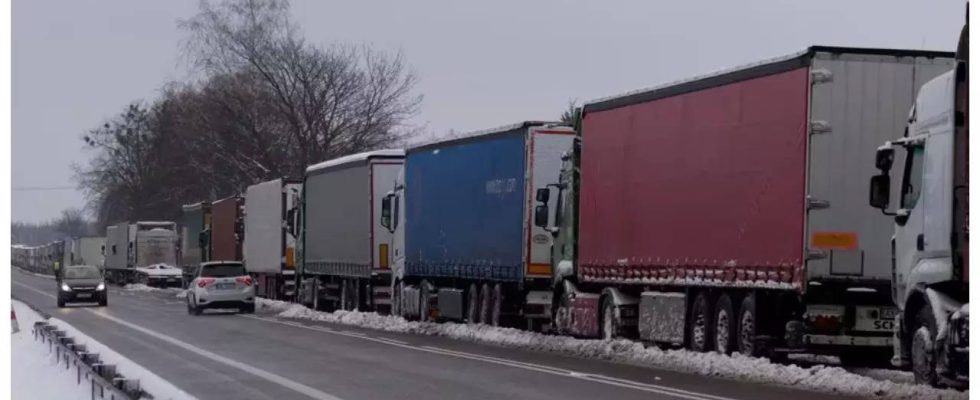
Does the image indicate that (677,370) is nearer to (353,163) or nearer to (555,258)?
(555,258)

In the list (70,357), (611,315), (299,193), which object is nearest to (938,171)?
(611,315)

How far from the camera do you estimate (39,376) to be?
2097 cm

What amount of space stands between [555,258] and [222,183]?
2329 inches

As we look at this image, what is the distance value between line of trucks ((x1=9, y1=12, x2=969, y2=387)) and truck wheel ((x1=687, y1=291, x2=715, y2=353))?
0.03 m

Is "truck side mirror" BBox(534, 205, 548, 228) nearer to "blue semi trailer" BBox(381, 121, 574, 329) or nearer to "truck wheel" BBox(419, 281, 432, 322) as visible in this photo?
"blue semi trailer" BBox(381, 121, 574, 329)

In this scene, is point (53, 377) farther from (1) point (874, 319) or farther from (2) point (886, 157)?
(2) point (886, 157)

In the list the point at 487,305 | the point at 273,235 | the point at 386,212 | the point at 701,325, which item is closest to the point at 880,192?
the point at 701,325

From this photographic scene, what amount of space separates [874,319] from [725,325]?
2.46 m

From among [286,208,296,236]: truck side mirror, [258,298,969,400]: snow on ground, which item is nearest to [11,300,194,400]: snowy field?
[258,298,969,400]: snow on ground

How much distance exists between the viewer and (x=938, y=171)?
51.1 feet

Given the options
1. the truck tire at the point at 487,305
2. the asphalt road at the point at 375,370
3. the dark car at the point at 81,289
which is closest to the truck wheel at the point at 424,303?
the asphalt road at the point at 375,370

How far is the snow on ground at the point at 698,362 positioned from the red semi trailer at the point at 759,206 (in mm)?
387

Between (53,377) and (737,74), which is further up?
(737,74)

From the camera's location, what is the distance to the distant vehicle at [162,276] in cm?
8038
